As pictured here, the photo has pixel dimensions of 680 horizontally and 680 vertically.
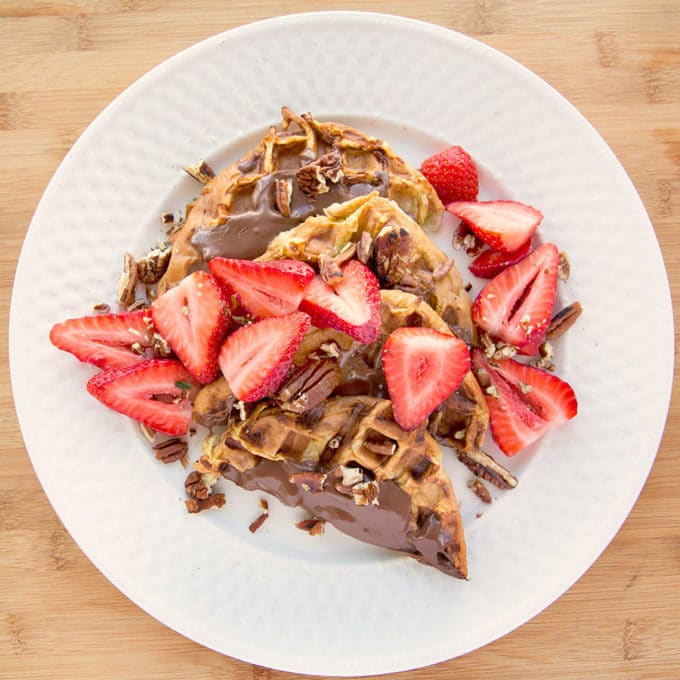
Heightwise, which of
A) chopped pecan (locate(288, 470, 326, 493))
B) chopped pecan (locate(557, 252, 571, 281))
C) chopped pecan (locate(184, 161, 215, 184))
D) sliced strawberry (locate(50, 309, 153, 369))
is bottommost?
chopped pecan (locate(288, 470, 326, 493))

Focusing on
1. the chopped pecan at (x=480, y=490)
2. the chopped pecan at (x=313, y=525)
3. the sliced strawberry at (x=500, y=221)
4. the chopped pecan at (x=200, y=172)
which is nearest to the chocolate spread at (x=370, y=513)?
the chopped pecan at (x=313, y=525)

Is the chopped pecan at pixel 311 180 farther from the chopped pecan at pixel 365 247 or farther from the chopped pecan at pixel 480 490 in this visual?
the chopped pecan at pixel 480 490

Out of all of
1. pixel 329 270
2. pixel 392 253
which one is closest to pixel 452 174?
pixel 392 253

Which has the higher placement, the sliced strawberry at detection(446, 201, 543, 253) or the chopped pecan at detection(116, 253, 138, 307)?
the sliced strawberry at detection(446, 201, 543, 253)

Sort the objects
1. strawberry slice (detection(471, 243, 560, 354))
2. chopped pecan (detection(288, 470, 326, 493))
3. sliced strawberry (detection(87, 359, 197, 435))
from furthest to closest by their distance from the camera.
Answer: strawberry slice (detection(471, 243, 560, 354)), sliced strawberry (detection(87, 359, 197, 435)), chopped pecan (detection(288, 470, 326, 493))

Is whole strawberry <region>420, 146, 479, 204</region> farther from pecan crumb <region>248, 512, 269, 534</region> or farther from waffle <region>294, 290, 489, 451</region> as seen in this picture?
pecan crumb <region>248, 512, 269, 534</region>

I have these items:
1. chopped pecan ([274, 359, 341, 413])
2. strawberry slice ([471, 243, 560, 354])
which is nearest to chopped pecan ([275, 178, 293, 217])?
chopped pecan ([274, 359, 341, 413])

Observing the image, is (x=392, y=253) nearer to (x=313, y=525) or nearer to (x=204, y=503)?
(x=313, y=525)
